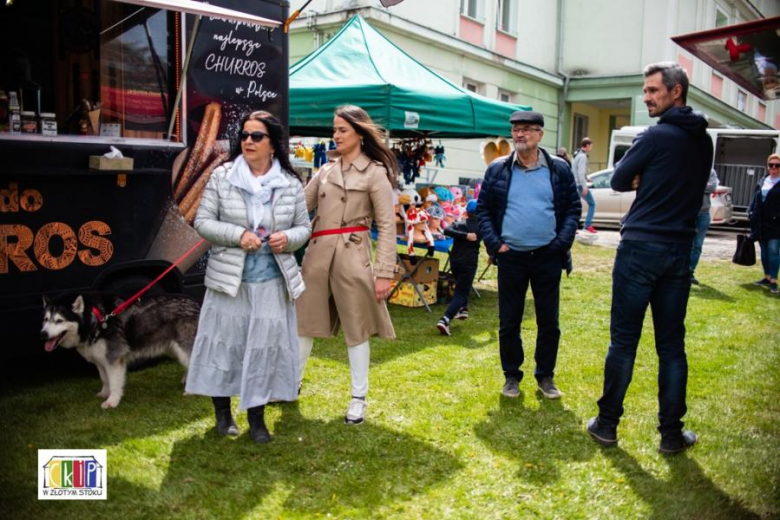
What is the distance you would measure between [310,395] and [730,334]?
4.57 metres

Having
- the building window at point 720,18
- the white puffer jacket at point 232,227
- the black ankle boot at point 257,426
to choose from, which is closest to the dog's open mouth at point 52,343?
the white puffer jacket at point 232,227

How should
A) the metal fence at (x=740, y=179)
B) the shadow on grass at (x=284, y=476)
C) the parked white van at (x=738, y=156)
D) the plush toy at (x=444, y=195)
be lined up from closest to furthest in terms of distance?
the shadow on grass at (x=284, y=476), the plush toy at (x=444, y=195), the parked white van at (x=738, y=156), the metal fence at (x=740, y=179)

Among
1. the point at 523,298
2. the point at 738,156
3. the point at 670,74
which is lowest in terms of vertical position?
the point at 523,298

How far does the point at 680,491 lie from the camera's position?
3598 millimetres

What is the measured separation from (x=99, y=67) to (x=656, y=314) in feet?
13.4

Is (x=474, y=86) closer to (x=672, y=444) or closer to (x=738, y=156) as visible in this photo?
(x=738, y=156)

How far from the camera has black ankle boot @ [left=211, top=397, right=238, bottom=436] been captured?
4109mm

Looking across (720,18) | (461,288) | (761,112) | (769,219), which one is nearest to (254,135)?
(461,288)

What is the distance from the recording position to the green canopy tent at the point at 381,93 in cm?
747

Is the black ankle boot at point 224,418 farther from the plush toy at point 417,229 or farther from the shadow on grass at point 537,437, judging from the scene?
the plush toy at point 417,229

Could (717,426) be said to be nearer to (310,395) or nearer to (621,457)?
(621,457)

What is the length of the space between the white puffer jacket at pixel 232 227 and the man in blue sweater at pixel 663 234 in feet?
5.91

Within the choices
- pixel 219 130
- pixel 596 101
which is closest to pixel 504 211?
pixel 219 130

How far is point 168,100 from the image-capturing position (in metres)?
5.04
